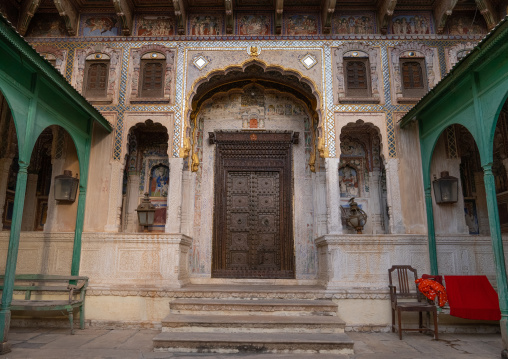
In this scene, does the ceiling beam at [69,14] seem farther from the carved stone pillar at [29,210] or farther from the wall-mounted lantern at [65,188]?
the carved stone pillar at [29,210]

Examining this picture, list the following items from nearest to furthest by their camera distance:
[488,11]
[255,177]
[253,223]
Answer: [488,11] → [253,223] → [255,177]

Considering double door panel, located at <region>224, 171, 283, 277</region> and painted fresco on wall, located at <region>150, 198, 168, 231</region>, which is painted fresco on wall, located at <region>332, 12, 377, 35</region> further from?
painted fresco on wall, located at <region>150, 198, 168, 231</region>

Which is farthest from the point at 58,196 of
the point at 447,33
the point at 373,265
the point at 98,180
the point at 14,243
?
the point at 447,33

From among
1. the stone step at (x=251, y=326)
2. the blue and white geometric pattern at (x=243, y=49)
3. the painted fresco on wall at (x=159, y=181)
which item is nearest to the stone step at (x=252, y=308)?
the stone step at (x=251, y=326)

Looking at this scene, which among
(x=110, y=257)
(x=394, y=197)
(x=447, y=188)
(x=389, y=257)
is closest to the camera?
(x=389, y=257)

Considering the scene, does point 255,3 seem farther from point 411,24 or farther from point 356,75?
point 411,24

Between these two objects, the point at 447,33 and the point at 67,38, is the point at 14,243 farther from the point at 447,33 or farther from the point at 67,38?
the point at 447,33

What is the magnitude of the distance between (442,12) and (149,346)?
8.46 m

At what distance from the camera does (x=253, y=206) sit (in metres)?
9.16

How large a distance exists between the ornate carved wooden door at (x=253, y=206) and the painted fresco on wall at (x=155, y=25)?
2581 mm

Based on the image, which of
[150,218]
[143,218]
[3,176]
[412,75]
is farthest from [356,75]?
[3,176]

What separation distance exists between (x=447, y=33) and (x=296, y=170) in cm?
444

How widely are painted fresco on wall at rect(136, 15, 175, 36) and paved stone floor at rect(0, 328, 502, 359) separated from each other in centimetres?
616

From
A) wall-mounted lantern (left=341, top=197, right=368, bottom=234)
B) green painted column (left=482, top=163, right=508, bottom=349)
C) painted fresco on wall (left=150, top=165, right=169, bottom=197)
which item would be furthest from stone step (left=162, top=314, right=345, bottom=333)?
painted fresco on wall (left=150, top=165, right=169, bottom=197)
